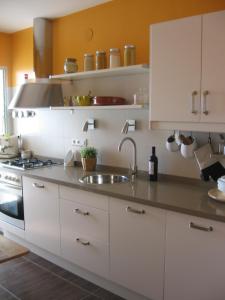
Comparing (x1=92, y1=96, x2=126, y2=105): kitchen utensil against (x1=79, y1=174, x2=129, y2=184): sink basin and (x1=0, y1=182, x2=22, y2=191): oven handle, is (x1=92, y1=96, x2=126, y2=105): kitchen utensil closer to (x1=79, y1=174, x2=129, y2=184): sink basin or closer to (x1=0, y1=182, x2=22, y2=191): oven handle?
(x1=79, y1=174, x2=129, y2=184): sink basin

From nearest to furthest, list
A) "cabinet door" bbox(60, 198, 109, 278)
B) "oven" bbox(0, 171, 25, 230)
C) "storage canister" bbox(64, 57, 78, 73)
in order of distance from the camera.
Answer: "cabinet door" bbox(60, 198, 109, 278)
"storage canister" bbox(64, 57, 78, 73)
"oven" bbox(0, 171, 25, 230)

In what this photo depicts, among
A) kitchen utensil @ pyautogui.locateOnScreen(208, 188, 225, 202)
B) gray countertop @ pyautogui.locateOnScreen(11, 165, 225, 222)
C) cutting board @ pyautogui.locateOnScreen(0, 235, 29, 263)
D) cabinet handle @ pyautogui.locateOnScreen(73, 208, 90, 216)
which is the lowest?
cutting board @ pyautogui.locateOnScreen(0, 235, 29, 263)

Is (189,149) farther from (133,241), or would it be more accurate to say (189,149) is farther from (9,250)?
(9,250)

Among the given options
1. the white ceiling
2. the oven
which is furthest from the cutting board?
the white ceiling

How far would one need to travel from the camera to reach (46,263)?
3016mm

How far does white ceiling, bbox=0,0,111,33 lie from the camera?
9.69 feet

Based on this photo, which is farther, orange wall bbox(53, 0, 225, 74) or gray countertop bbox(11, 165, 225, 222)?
orange wall bbox(53, 0, 225, 74)

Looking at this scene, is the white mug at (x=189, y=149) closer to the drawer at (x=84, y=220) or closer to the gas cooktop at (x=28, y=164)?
the drawer at (x=84, y=220)

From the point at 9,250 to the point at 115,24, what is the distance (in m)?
2.11

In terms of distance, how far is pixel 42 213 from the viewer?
→ 292cm

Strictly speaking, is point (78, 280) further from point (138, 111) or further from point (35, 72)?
point (35, 72)

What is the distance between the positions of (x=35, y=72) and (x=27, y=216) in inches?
59.7

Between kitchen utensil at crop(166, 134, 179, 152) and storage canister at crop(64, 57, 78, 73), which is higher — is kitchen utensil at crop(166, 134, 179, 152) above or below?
below

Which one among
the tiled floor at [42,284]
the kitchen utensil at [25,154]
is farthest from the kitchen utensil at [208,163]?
the kitchen utensil at [25,154]
